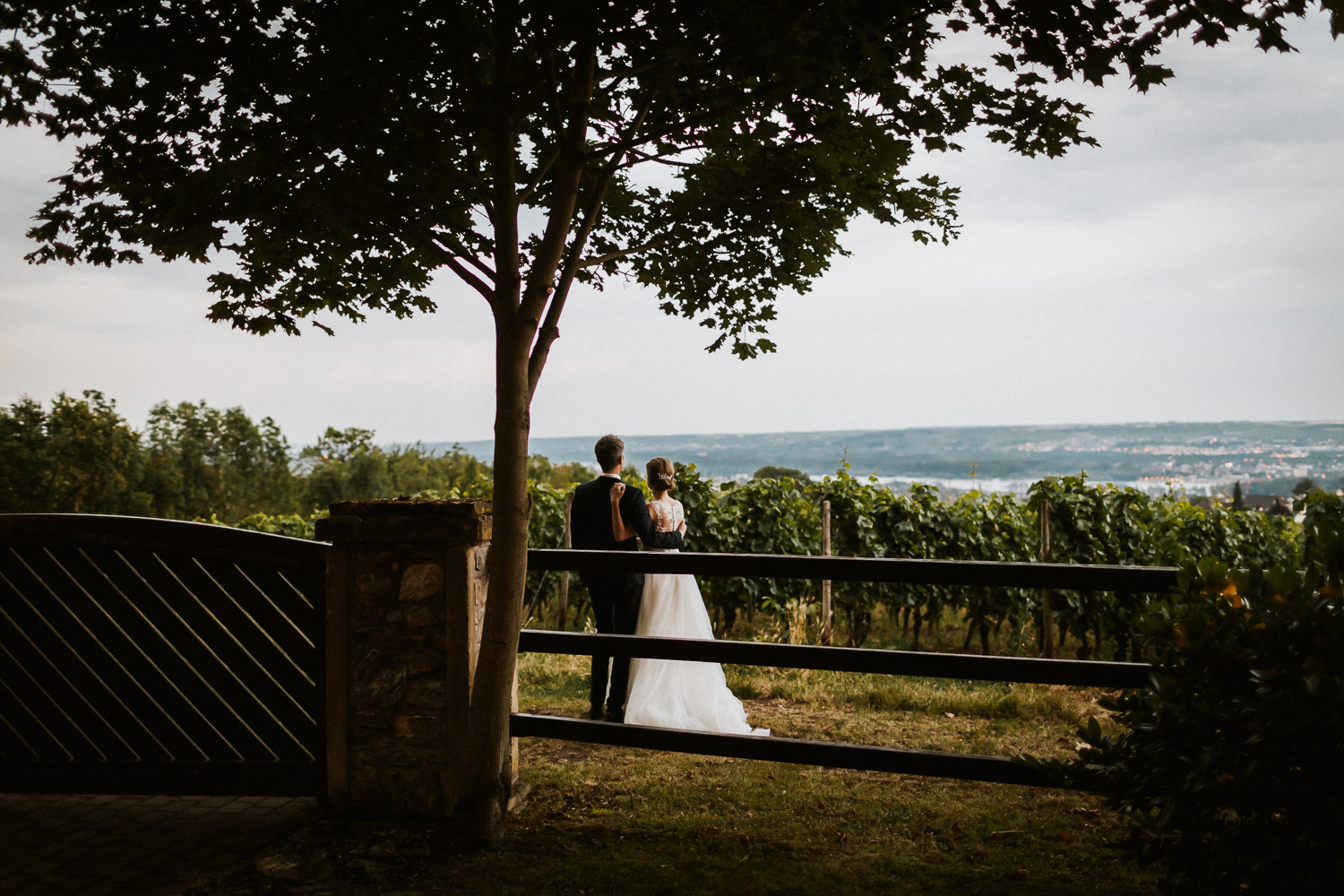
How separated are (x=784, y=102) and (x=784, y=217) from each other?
0.88m

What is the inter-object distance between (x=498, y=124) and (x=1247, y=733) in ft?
11.6

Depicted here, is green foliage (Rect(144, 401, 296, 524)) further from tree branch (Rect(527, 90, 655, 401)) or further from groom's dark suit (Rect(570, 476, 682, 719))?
tree branch (Rect(527, 90, 655, 401))

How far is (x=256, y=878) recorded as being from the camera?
11.6 feet

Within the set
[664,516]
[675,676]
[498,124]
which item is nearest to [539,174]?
[498,124]

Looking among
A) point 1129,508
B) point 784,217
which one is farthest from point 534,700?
point 1129,508

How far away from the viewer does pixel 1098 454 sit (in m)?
27.8

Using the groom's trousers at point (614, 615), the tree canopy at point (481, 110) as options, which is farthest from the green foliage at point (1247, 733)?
the groom's trousers at point (614, 615)

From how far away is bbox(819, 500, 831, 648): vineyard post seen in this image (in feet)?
29.8

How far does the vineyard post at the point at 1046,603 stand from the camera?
8523mm

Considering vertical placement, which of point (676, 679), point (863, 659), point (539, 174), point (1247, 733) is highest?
point (539, 174)

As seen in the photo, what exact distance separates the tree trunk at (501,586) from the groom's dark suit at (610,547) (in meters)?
2.01

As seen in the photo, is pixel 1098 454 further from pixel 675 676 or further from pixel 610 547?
pixel 610 547

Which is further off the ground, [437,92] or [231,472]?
[437,92]

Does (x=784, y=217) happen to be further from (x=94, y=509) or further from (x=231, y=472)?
(x=231, y=472)
